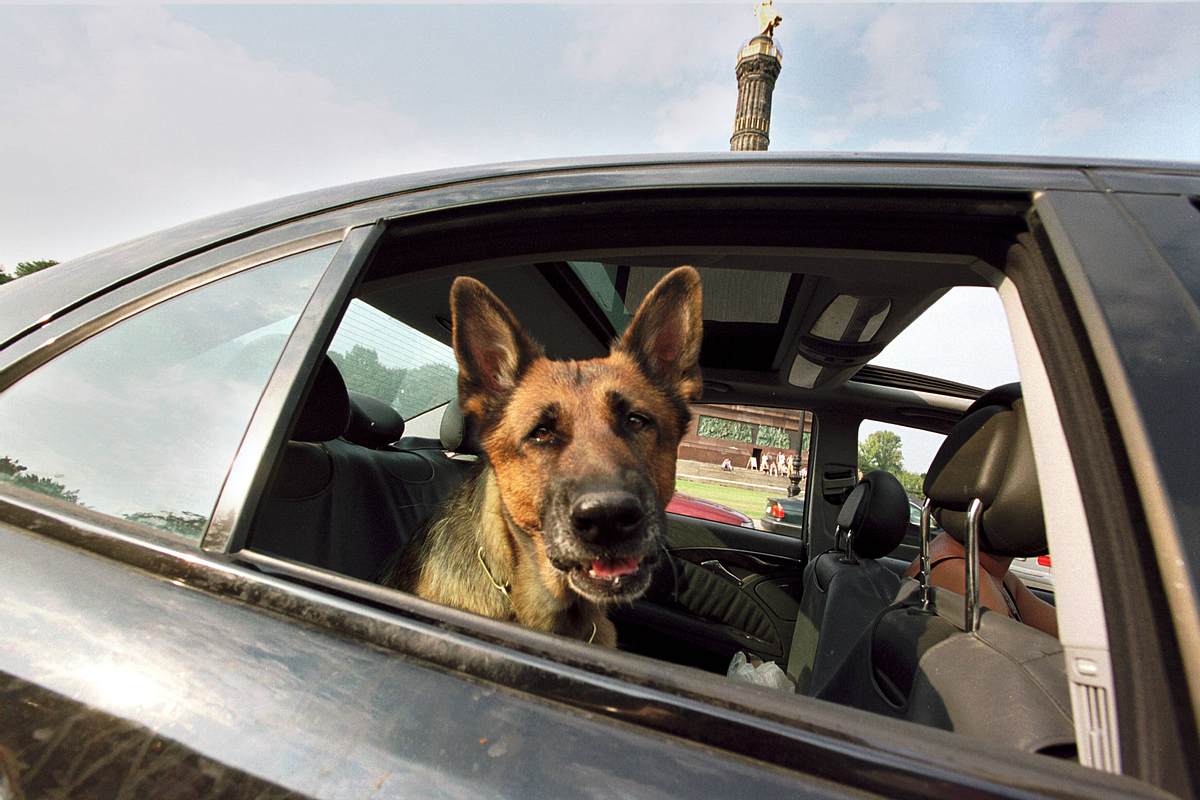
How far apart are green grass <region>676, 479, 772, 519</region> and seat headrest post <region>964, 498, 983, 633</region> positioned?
2903 millimetres

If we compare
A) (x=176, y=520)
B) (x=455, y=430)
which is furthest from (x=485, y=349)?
(x=176, y=520)

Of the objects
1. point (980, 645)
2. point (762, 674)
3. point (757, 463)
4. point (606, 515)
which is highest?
point (757, 463)

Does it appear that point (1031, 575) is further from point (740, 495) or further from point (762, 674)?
point (740, 495)

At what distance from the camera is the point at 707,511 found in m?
5.76

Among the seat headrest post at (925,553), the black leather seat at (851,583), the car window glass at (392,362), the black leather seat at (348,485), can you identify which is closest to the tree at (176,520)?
the black leather seat at (348,485)

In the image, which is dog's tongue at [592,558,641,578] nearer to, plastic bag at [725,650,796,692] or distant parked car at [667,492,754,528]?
plastic bag at [725,650,796,692]

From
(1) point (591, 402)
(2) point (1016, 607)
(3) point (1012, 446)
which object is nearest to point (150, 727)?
(1) point (591, 402)

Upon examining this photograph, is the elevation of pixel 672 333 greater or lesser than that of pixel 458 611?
greater

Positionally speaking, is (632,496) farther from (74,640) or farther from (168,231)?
(168,231)

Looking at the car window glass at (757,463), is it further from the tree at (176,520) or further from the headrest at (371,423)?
the tree at (176,520)

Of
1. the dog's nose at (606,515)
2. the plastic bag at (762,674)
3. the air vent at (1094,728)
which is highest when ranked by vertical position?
the dog's nose at (606,515)

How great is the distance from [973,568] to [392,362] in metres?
2.88

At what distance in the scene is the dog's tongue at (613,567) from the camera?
5.89 feet

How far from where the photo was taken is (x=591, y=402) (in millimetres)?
2363
